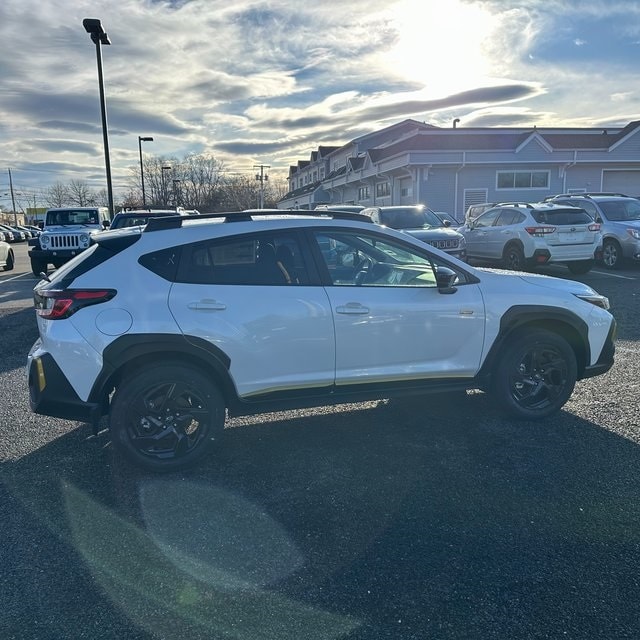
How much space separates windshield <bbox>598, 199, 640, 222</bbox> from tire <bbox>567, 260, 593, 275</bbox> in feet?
6.91

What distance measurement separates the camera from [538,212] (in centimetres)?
1266

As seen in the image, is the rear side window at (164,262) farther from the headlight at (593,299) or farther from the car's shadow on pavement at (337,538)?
the headlight at (593,299)

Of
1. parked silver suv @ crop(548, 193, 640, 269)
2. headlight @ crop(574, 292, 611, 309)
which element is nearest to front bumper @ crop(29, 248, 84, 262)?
headlight @ crop(574, 292, 611, 309)

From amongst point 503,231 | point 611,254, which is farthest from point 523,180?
point 503,231

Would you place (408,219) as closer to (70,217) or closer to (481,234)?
(481,234)

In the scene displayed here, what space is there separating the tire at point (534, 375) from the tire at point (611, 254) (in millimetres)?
10545

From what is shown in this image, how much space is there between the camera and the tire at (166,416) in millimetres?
3738

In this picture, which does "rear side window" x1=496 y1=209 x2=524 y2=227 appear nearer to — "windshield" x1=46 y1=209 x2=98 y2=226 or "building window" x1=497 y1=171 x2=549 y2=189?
"windshield" x1=46 y1=209 x2=98 y2=226

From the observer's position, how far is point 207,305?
3.77 metres

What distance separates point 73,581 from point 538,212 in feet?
40.5

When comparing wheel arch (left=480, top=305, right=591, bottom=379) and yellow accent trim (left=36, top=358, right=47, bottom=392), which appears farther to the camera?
wheel arch (left=480, top=305, right=591, bottom=379)

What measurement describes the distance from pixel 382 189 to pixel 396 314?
3092cm

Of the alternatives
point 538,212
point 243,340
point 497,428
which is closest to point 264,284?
point 243,340

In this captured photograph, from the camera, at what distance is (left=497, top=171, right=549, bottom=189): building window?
1098 inches
